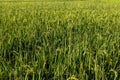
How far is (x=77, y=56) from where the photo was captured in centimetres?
362

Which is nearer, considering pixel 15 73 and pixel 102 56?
pixel 15 73

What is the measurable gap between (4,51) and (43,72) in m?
1.10

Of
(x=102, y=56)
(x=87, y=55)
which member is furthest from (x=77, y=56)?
(x=102, y=56)

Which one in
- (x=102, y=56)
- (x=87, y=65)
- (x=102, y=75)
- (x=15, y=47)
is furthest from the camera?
(x=15, y=47)

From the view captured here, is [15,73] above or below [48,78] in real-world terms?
above

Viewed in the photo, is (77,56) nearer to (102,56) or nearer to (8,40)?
(102,56)

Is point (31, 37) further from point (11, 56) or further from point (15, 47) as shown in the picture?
point (11, 56)

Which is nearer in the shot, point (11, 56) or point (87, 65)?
point (87, 65)

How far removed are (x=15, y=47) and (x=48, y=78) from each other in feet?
4.98

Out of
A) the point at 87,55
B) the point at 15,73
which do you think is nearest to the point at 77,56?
the point at 87,55

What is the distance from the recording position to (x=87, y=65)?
3.45m

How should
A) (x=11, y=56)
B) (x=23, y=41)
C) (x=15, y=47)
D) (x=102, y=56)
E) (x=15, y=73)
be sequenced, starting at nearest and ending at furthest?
(x=15, y=73), (x=102, y=56), (x=11, y=56), (x=15, y=47), (x=23, y=41)

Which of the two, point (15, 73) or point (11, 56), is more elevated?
point (15, 73)

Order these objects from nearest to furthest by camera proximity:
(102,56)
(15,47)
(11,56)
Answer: (102,56) < (11,56) < (15,47)
